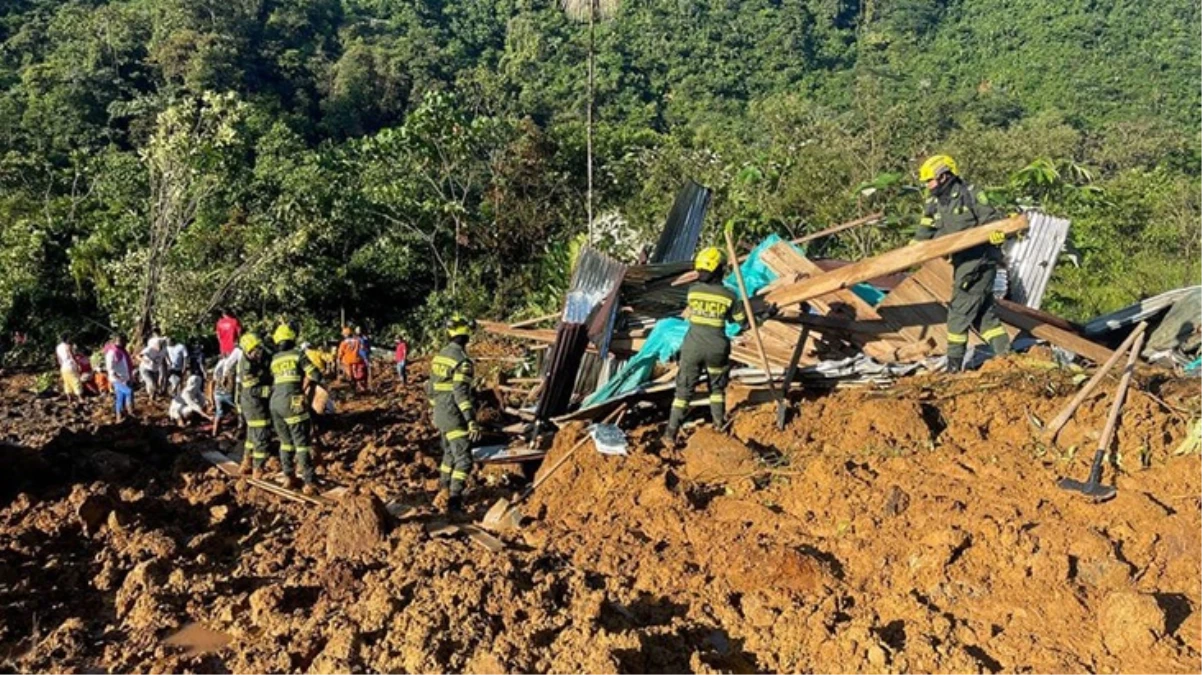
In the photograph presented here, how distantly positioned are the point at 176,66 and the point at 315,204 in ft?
93.3

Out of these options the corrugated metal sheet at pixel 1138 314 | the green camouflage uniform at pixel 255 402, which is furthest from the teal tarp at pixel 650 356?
the green camouflage uniform at pixel 255 402

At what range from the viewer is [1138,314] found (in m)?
8.16

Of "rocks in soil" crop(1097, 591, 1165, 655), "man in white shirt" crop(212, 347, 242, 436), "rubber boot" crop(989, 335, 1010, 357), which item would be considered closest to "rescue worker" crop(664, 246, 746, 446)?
"rubber boot" crop(989, 335, 1010, 357)

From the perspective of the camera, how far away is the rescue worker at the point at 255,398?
308 inches

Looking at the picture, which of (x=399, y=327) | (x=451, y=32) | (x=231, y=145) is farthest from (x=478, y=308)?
(x=451, y=32)

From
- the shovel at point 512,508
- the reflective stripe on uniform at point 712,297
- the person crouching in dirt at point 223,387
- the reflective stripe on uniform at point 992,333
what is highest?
the reflective stripe on uniform at point 712,297

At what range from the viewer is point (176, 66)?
4112cm

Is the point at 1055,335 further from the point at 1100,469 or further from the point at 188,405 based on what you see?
the point at 188,405

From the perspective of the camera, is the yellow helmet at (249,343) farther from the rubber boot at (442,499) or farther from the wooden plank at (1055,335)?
the wooden plank at (1055,335)

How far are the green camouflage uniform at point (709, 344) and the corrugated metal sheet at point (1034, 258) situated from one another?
384 cm

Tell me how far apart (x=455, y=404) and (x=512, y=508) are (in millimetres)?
979

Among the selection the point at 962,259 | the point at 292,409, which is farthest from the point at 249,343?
the point at 962,259

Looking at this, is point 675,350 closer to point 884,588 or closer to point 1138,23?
point 884,588

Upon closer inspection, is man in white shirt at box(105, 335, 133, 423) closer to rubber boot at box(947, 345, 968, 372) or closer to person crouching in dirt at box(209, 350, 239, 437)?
person crouching in dirt at box(209, 350, 239, 437)
